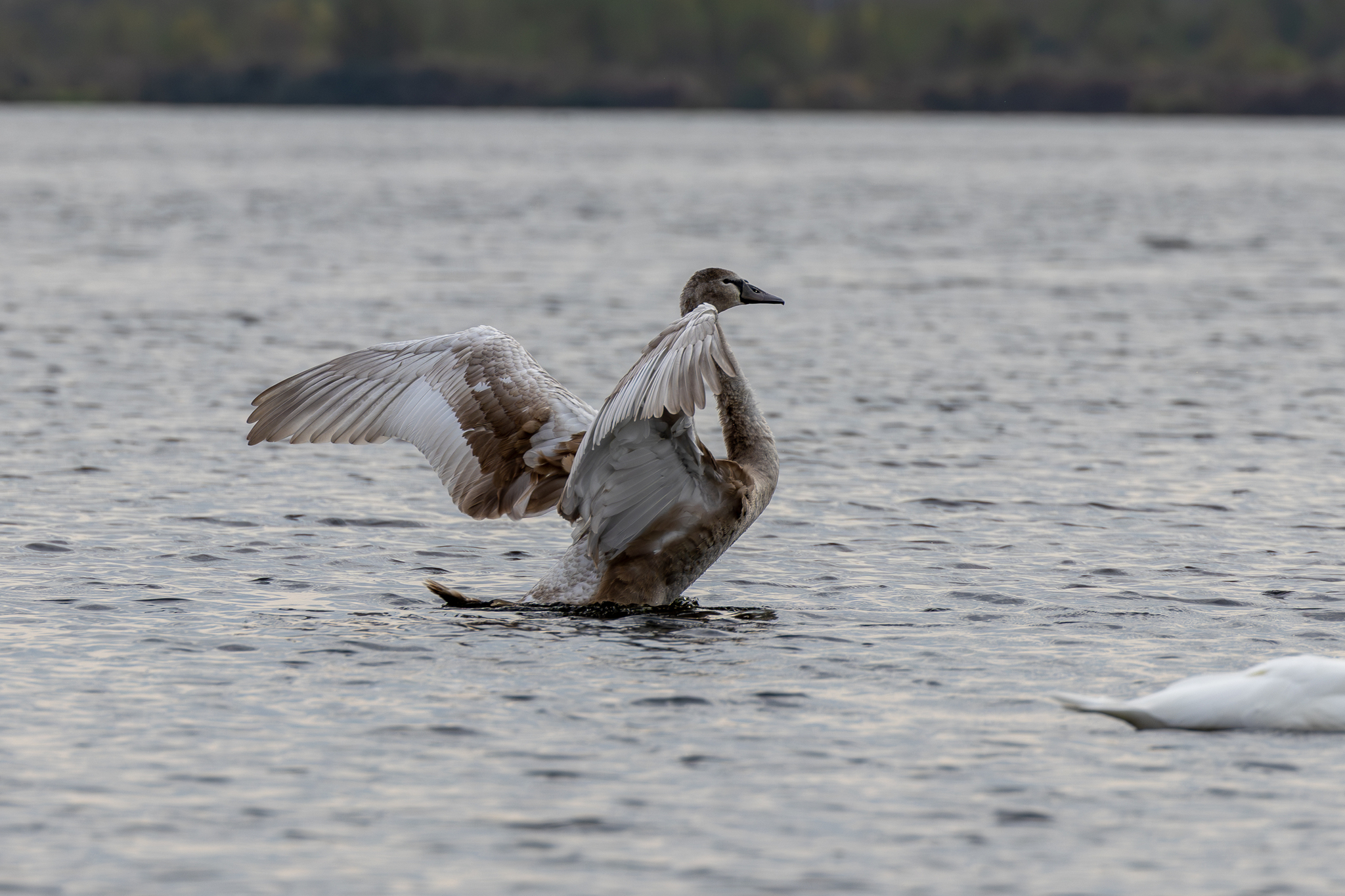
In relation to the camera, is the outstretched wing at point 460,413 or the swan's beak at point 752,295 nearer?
the outstretched wing at point 460,413

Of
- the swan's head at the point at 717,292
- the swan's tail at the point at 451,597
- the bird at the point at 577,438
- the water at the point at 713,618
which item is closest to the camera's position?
the water at the point at 713,618

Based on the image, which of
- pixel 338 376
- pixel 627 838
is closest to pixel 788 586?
pixel 338 376

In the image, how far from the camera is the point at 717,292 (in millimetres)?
12562

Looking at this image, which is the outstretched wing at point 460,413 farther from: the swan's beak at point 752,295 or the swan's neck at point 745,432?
the swan's beak at point 752,295

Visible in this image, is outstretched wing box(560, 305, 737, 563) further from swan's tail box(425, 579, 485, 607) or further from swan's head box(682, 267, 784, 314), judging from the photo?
swan's head box(682, 267, 784, 314)

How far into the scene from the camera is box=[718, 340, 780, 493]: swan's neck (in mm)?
11812

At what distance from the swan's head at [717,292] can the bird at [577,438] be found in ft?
0.04

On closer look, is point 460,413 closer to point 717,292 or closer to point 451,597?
point 451,597

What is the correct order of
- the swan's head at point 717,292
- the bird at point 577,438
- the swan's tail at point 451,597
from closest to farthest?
the bird at point 577,438 < the swan's tail at point 451,597 < the swan's head at point 717,292

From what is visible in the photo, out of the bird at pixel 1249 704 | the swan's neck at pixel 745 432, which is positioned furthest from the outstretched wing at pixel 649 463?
the bird at pixel 1249 704

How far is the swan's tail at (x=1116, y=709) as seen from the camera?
358 inches

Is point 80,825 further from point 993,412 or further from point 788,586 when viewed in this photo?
point 993,412

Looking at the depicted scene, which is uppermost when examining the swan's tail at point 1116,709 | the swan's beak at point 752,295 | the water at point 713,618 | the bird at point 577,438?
the swan's beak at point 752,295

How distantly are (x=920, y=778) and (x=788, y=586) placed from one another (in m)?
4.08
